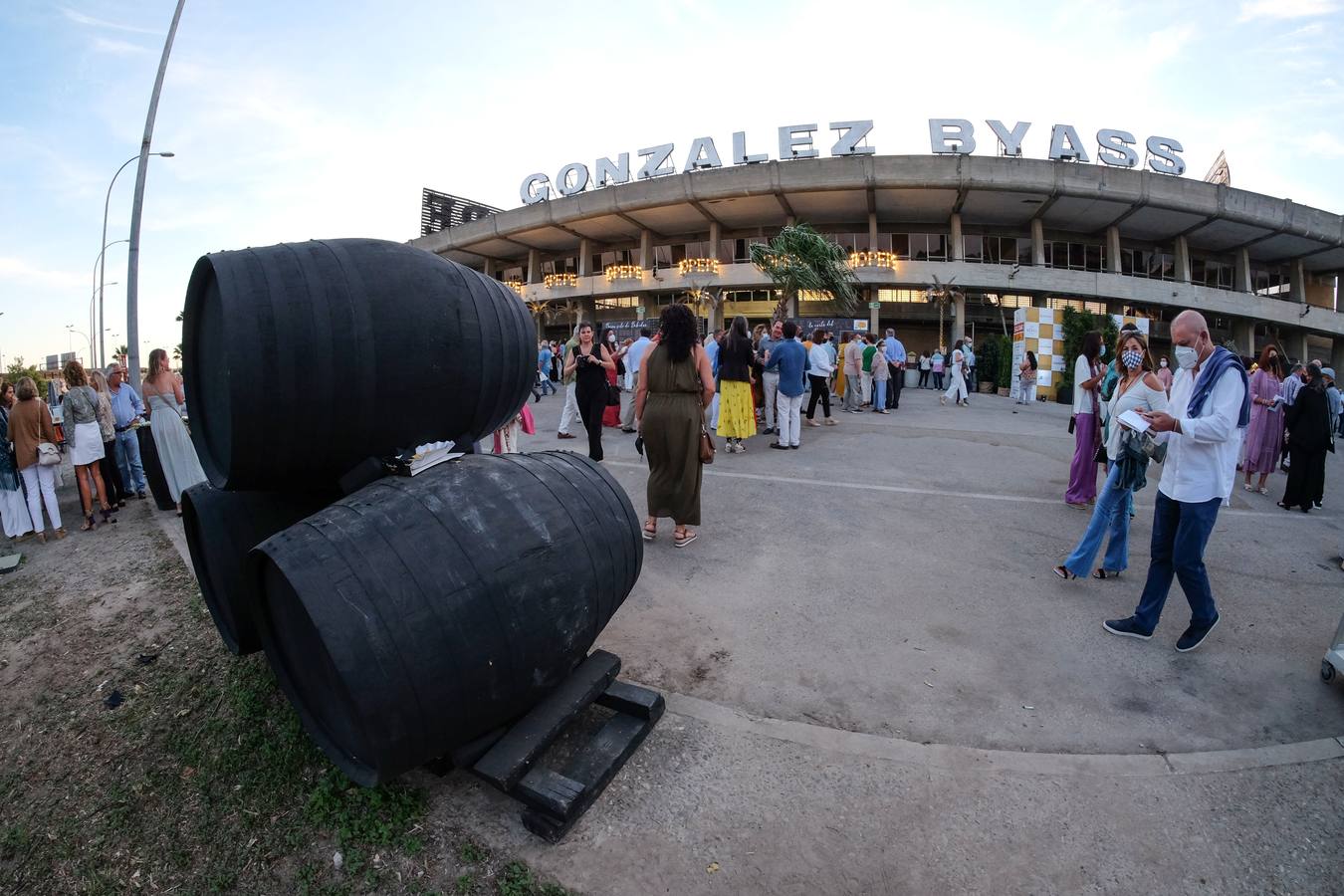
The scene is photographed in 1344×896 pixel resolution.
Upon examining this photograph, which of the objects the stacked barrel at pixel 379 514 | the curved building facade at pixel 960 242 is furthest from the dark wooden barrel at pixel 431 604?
the curved building facade at pixel 960 242

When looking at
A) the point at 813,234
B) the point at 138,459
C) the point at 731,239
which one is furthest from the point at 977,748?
the point at 731,239

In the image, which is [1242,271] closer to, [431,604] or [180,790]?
[431,604]

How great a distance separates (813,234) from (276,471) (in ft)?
72.8

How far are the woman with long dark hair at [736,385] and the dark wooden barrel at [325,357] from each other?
5.50 meters

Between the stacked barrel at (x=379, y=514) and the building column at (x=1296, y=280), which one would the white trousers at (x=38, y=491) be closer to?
the stacked barrel at (x=379, y=514)

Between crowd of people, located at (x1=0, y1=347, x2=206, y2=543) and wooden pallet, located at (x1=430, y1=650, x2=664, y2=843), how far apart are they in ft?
19.2

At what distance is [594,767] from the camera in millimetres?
2195

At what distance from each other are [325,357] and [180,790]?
189cm

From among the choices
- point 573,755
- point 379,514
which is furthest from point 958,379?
point 379,514

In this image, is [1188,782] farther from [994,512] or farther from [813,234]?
[813,234]

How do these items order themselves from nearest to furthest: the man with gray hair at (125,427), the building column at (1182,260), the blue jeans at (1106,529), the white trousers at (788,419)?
the blue jeans at (1106,529)
the man with gray hair at (125,427)
the white trousers at (788,419)
the building column at (1182,260)

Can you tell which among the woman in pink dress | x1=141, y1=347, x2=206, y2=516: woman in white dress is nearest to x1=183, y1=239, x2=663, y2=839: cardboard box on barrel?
x1=141, y1=347, x2=206, y2=516: woman in white dress

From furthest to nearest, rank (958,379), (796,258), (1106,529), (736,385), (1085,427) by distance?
(796,258) → (958,379) → (736,385) → (1085,427) → (1106,529)

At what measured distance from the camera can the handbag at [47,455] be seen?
233 inches
